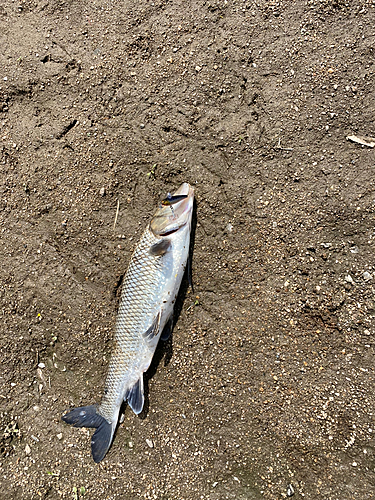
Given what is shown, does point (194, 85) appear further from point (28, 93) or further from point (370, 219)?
point (370, 219)

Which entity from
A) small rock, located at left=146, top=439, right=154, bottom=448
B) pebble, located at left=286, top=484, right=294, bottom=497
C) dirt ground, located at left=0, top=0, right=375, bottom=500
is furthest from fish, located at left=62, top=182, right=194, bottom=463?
pebble, located at left=286, top=484, right=294, bottom=497

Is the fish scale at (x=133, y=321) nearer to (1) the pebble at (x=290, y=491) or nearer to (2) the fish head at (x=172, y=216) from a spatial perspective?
(2) the fish head at (x=172, y=216)

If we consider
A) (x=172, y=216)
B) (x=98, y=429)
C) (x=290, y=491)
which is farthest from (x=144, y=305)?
(x=290, y=491)

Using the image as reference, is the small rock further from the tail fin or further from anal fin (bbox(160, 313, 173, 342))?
anal fin (bbox(160, 313, 173, 342))

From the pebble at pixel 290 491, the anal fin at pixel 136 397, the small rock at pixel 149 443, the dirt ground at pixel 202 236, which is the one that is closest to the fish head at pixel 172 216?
the dirt ground at pixel 202 236

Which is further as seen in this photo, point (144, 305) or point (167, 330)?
point (167, 330)

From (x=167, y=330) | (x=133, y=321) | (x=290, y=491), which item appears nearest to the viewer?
(x=290, y=491)

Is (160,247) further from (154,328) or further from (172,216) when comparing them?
(154,328)
